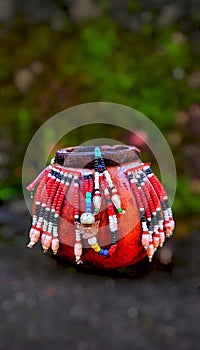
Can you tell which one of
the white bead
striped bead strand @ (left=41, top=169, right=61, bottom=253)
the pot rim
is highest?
the pot rim

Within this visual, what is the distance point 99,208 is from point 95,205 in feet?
0.06

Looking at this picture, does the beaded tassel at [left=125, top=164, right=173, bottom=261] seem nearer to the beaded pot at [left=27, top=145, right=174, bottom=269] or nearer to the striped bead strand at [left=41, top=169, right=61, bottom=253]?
the beaded pot at [left=27, top=145, right=174, bottom=269]

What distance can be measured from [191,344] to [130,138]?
4.21 ft

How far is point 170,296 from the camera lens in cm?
136

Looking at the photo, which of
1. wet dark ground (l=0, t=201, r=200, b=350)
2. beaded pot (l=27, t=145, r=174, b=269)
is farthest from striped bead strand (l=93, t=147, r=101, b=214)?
wet dark ground (l=0, t=201, r=200, b=350)

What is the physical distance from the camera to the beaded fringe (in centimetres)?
137

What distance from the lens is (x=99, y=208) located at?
4.47ft

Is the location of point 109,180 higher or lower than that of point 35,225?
higher

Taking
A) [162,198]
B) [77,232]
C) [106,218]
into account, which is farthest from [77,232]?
[162,198]

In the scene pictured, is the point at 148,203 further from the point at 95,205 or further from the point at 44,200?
the point at 44,200

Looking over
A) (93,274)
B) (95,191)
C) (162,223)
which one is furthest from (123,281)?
(95,191)

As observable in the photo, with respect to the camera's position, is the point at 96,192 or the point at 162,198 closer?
the point at 96,192

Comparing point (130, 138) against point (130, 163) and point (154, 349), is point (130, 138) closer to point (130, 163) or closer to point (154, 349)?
point (130, 163)

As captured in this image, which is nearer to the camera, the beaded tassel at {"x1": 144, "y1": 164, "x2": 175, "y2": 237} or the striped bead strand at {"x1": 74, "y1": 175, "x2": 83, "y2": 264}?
the striped bead strand at {"x1": 74, "y1": 175, "x2": 83, "y2": 264}
